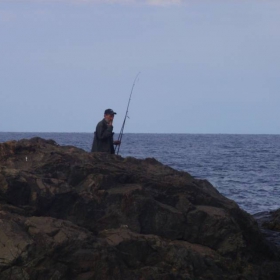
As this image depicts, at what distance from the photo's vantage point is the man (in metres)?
11.5

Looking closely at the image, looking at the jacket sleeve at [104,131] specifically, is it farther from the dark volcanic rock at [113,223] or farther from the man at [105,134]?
the dark volcanic rock at [113,223]

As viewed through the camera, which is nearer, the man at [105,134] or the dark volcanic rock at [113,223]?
the dark volcanic rock at [113,223]

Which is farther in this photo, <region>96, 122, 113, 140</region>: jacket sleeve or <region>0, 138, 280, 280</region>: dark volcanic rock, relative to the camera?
<region>96, 122, 113, 140</region>: jacket sleeve

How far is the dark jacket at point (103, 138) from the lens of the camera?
11.5 meters

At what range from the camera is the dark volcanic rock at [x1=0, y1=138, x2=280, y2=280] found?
8.04 metres

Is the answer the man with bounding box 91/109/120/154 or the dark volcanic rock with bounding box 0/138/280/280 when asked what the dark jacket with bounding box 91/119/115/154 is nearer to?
the man with bounding box 91/109/120/154

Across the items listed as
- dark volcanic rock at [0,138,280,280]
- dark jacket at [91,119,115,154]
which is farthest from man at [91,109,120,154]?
dark volcanic rock at [0,138,280,280]

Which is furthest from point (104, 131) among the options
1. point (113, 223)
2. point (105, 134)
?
point (113, 223)

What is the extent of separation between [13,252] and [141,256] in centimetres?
171

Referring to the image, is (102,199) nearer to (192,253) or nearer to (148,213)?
(148,213)

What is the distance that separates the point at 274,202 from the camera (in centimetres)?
2155

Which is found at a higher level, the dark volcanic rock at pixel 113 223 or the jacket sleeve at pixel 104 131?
the jacket sleeve at pixel 104 131

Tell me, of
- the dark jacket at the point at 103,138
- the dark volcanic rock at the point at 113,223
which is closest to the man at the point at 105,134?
the dark jacket at the point at 103,138

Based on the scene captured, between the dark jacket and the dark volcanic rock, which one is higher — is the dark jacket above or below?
above
